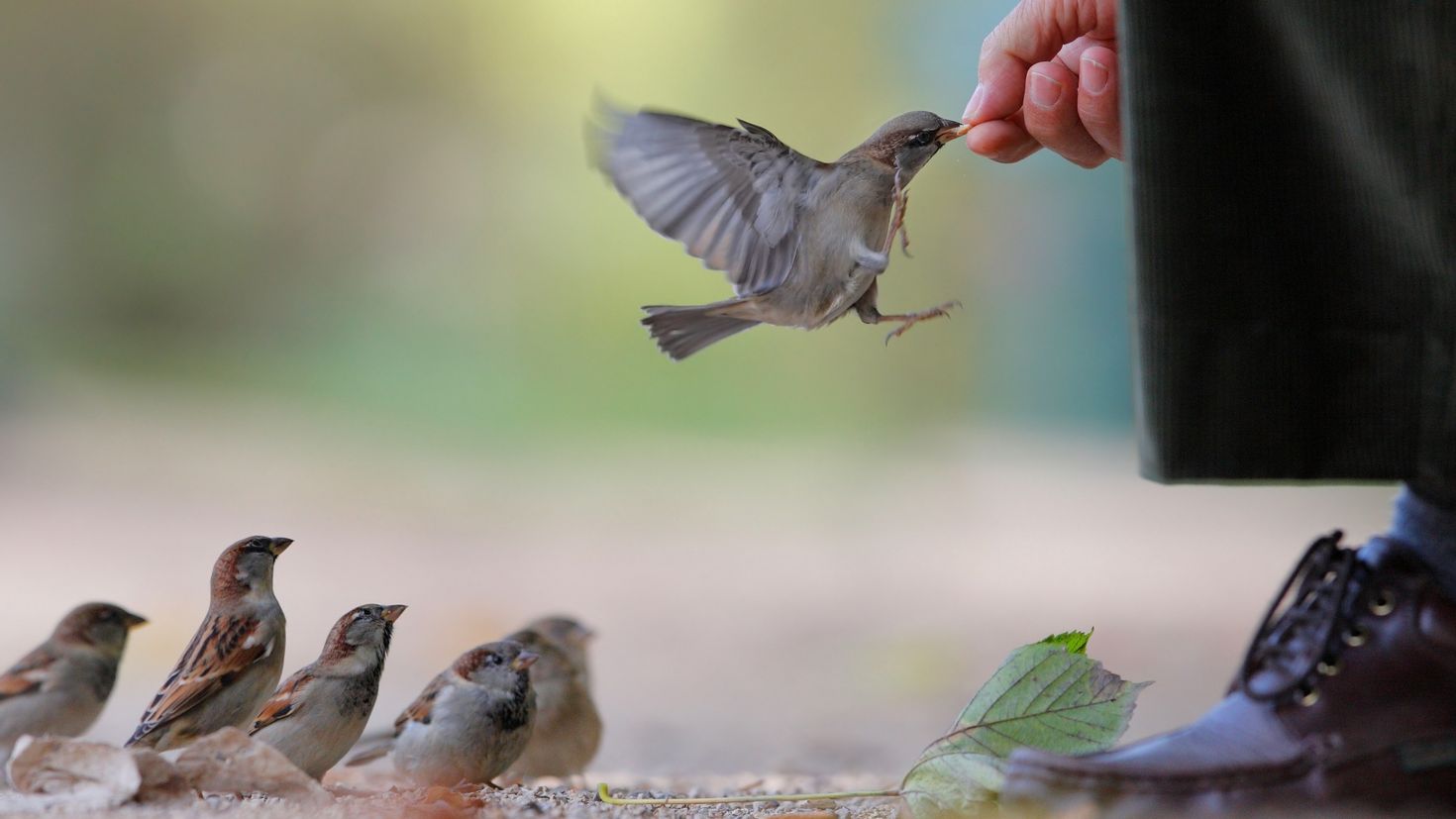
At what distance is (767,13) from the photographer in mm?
10422

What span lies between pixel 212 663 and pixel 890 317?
992 millimetres

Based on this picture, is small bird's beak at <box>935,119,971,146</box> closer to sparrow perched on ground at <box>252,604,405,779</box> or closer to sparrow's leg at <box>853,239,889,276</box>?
sparrow's leg at <box>853,239,889,276</box>

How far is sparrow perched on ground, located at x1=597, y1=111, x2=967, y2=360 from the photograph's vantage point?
5.62ft

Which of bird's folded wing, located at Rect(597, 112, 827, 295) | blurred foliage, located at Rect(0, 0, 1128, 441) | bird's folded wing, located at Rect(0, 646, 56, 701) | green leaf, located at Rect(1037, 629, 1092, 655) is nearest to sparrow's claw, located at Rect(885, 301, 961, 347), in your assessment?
bird's folded wing, located at Rect(597, 112, 827, 295)

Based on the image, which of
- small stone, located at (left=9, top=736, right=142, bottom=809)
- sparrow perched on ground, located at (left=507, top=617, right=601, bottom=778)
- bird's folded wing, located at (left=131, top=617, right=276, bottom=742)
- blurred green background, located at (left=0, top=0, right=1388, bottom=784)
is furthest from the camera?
blurred green background, located at (left=0, top=0, right=1388, bottom=784)

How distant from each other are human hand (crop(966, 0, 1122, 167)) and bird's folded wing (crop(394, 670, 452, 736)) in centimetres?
112

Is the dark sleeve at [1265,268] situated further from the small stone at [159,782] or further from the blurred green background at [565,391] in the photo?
the blurred green background at [565,391]

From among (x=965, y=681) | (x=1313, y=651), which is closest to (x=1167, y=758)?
(x=1313, y=651)

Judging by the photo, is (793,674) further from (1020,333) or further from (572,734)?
(1020,333)

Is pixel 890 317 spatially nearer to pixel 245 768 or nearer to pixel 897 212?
pixel 897 212

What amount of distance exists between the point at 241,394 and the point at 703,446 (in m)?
4.47

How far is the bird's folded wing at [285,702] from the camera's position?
6.51 ft

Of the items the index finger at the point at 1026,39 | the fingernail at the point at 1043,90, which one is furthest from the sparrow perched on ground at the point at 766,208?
the index finger at the point at 1026,39

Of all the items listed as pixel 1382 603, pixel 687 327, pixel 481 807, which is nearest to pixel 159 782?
pixel 481 807
